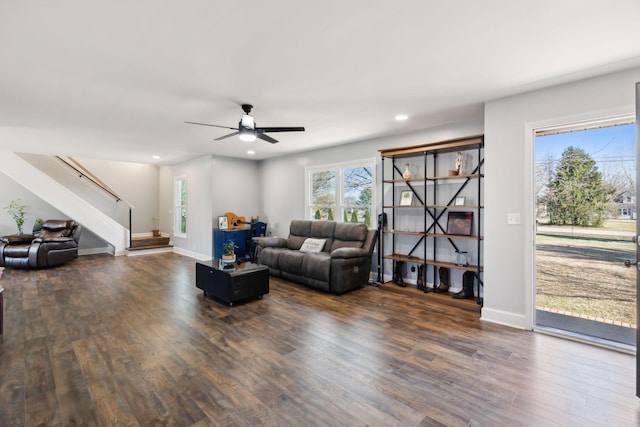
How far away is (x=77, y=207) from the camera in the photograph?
23.4 feet

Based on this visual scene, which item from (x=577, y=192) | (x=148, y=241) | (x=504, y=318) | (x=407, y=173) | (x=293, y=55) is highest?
(x=293, y=55)

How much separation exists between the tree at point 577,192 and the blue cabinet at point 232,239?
5793 mm

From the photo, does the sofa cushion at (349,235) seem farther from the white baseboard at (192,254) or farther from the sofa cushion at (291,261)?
the white baseboard at (192,254)

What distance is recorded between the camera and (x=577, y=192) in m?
4.04

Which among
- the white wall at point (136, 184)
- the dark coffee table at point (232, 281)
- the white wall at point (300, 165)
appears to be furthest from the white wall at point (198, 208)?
the dark coffee table at point (232, 281)

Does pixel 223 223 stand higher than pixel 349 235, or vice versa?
pixel 223 223

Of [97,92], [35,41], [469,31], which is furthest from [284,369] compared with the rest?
[97,92]

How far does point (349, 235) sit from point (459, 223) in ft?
5.74

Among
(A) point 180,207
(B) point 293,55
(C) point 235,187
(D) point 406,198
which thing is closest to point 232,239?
(C) point 235,187

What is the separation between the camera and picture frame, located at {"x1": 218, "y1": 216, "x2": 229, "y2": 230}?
22.4ft

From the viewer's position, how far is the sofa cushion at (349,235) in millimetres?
5023

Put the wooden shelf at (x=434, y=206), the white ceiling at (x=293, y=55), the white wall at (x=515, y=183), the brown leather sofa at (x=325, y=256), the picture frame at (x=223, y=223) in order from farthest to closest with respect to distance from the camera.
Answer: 1. the picture frame at (x=223, y=223)
2. the brown leather sofa at (x=325, y=256)
3. the wooden shelf at (x=434, y=206)
4. the white wall at (x=515, y=183)
5. the white ceiling at (x=293, y=55)

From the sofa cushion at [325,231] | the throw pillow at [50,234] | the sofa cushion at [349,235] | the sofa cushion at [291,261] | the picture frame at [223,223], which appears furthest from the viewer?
the picture frame at [223,223]

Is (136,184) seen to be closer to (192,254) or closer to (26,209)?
(26,209)
